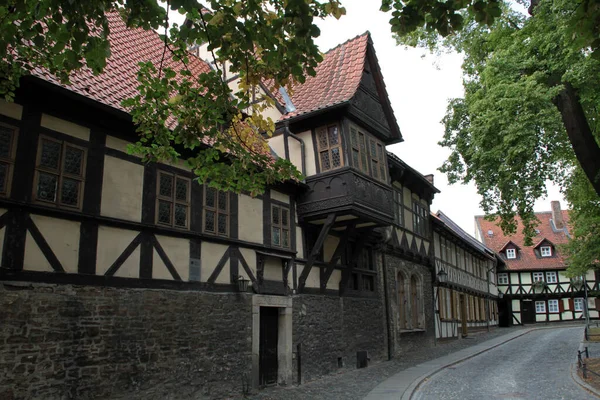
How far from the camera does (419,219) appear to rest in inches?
932

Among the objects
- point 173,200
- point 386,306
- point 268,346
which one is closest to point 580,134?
point 268,346

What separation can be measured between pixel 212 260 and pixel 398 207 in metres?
11.7

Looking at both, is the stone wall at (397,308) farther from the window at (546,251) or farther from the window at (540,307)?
the window at (546,251)

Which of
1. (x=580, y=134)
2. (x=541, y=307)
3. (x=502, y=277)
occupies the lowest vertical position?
(x=541, y=307)

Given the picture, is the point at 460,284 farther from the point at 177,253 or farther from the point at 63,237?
the point at 63,237

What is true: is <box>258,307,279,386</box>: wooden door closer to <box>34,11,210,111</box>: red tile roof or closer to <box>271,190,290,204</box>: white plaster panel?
<box>271,190,290,204</box>: white plaster panel

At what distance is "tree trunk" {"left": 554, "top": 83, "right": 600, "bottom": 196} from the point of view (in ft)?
38.0

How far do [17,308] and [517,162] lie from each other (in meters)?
11.5

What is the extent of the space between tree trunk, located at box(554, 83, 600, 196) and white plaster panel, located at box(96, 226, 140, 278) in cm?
1000

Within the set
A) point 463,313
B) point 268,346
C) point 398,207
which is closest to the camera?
point 268,346

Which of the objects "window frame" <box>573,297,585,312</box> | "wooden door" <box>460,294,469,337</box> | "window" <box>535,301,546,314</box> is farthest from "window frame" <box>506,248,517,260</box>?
"wooden door" <box>460,294,469,337</box>

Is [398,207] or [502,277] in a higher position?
[398,207]

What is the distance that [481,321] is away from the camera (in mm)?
36594

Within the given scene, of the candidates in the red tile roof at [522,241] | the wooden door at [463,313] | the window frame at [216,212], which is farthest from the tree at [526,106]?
the red tile roof at [522,241]
